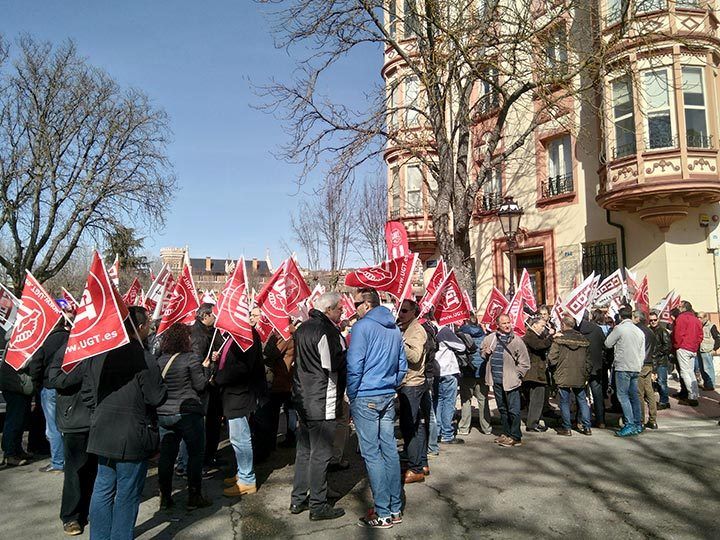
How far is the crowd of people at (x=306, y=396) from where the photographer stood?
4316 millimetres

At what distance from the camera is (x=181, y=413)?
18.7ft

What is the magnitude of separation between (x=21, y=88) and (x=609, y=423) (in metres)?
20.8

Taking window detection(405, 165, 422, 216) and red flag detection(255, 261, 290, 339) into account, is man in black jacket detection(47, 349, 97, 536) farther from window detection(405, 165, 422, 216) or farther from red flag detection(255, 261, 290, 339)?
window detection(405, 165, 422, 216)

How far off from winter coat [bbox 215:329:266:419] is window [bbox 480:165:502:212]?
644 inches

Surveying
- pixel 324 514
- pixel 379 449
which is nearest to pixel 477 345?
pixel 379 449

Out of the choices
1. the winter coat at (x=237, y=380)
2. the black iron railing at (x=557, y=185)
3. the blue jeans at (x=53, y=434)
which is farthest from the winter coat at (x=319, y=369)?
the black iron railing at (x=557, y=185)

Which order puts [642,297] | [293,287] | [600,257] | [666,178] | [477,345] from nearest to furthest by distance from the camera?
[293,287] → [477,345] → [642,297] → [666,178] → [600,257]

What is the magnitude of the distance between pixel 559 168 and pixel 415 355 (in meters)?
15.0

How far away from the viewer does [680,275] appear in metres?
15.7

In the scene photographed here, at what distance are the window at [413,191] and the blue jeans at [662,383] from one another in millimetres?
12721

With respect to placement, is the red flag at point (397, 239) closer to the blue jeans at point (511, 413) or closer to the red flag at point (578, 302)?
the blue jeans at point (511, 413)

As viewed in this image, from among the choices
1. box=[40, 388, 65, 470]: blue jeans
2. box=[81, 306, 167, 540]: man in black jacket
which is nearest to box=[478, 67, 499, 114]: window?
box=[40, 388, 65, 470]: blue jeans

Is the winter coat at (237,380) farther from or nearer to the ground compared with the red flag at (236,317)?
nearer to the ground

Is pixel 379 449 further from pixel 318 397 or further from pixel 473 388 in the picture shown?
pixel 473 388
